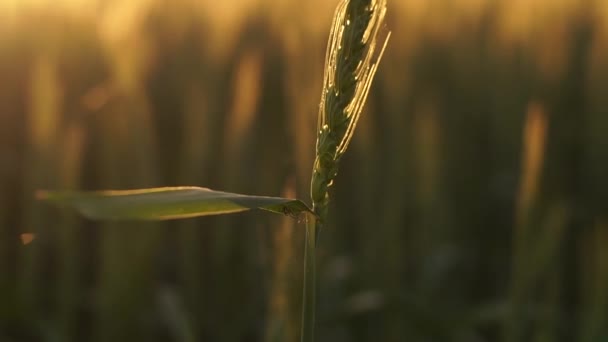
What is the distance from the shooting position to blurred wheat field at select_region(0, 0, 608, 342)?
1.27 metres

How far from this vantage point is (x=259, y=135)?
1.92 meters

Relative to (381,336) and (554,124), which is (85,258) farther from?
(554,124)

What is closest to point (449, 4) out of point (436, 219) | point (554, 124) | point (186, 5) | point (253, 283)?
point (554, 124)

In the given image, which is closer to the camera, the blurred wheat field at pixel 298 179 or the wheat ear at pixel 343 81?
the wheat ear at pixel 343 81

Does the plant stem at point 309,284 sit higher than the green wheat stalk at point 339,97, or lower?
lower

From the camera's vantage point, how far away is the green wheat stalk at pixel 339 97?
0.36m

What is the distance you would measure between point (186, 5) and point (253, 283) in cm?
203

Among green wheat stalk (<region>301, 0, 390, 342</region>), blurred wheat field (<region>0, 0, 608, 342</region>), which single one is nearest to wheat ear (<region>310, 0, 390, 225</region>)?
green wheat stalk (<region>301, 0, 390, 342</region>)

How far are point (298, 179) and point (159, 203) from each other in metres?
0.84

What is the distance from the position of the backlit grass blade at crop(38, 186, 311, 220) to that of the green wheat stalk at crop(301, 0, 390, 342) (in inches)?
0.9

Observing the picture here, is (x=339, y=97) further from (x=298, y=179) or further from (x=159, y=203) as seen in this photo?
(x=298, y=179)

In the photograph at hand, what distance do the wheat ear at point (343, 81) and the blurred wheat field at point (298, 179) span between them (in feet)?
0.91

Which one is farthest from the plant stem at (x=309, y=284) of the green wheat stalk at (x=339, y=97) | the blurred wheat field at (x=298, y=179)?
the blurred wheat field at (x=298, y=179)

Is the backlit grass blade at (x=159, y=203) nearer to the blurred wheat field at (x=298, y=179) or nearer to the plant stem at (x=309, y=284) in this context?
the plant stem at (x=309, y=284)
